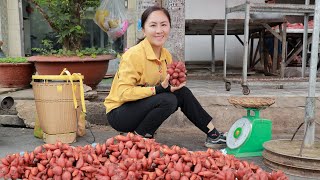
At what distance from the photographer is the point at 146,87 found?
9.09 ft

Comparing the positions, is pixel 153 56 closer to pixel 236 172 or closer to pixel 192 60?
pixel 236 172

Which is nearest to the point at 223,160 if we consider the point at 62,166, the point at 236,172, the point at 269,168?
the point at 236,172

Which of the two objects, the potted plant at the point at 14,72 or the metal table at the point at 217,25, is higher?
the metal table at the point at 217,25

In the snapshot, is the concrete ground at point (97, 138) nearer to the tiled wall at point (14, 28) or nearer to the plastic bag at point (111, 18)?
the plastic bag at point (111, 18)

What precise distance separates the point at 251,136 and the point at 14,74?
3.49 metres

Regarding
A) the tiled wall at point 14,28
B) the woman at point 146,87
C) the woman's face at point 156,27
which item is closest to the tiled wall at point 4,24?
the tiled wall at point 14,28

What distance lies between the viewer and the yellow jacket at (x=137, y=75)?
273 centimetres

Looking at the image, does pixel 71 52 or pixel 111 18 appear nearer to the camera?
pixel 71 52

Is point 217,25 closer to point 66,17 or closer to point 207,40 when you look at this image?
point 207,40

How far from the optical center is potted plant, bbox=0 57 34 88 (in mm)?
4746

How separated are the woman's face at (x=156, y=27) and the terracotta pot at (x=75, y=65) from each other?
1562 millimetres

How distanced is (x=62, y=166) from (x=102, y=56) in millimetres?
2986

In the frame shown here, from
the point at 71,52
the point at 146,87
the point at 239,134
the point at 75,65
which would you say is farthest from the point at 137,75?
the point at 71,52

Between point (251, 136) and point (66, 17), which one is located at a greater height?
point (66, 17)
